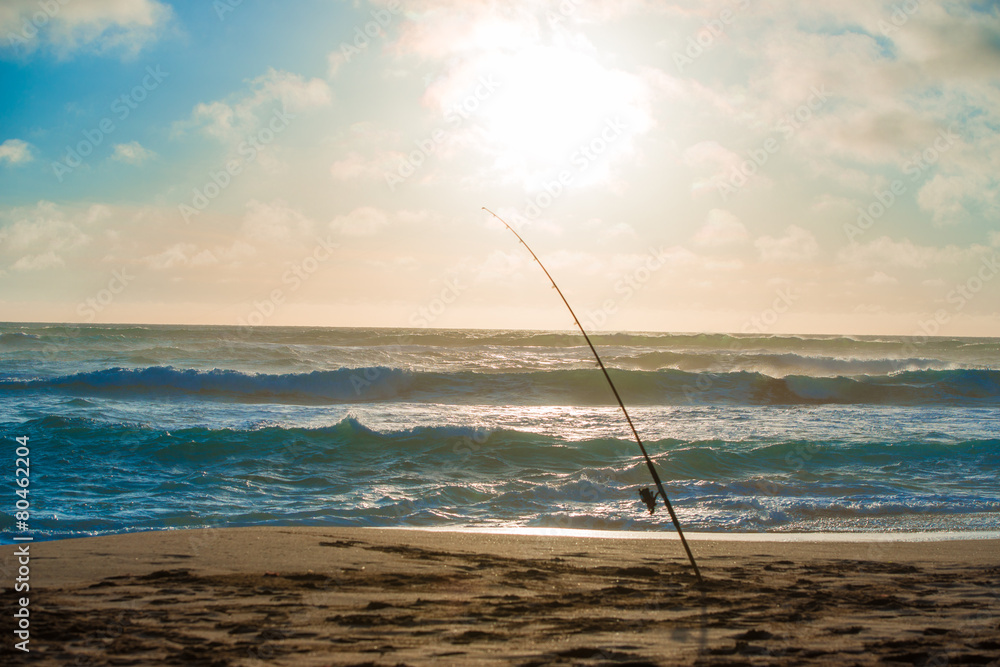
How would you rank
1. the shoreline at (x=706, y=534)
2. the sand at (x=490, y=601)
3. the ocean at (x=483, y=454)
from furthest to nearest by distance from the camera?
the ocean at (x=483, y=454) → the shoreline at (x=706, y=534) → the sand at (x=490, y=601)

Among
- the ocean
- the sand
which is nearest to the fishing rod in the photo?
the sand

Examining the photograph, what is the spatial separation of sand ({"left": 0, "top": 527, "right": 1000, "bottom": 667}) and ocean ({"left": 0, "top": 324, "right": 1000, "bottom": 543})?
→ 147 cm

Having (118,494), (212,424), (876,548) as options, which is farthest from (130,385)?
(876,548)

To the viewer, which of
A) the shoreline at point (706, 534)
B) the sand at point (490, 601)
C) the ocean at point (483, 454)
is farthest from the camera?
the ocean at point (483, 454)

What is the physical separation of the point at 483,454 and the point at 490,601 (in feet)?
22.3

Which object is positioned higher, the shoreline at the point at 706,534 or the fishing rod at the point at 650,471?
the fishing rod at the point at 650,471

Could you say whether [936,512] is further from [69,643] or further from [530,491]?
[69,643]

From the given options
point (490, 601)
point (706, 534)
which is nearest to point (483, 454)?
point (706, 534)

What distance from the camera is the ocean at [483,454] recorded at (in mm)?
7652

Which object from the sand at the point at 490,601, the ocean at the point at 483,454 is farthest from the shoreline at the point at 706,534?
the sand at the point at 490,601

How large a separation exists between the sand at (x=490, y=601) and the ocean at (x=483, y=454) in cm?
147

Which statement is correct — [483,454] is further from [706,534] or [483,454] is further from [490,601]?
[490,601]

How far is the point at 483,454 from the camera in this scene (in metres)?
10.8

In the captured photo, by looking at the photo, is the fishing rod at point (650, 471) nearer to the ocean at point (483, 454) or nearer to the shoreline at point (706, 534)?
the shoreline at point (706, 534)
